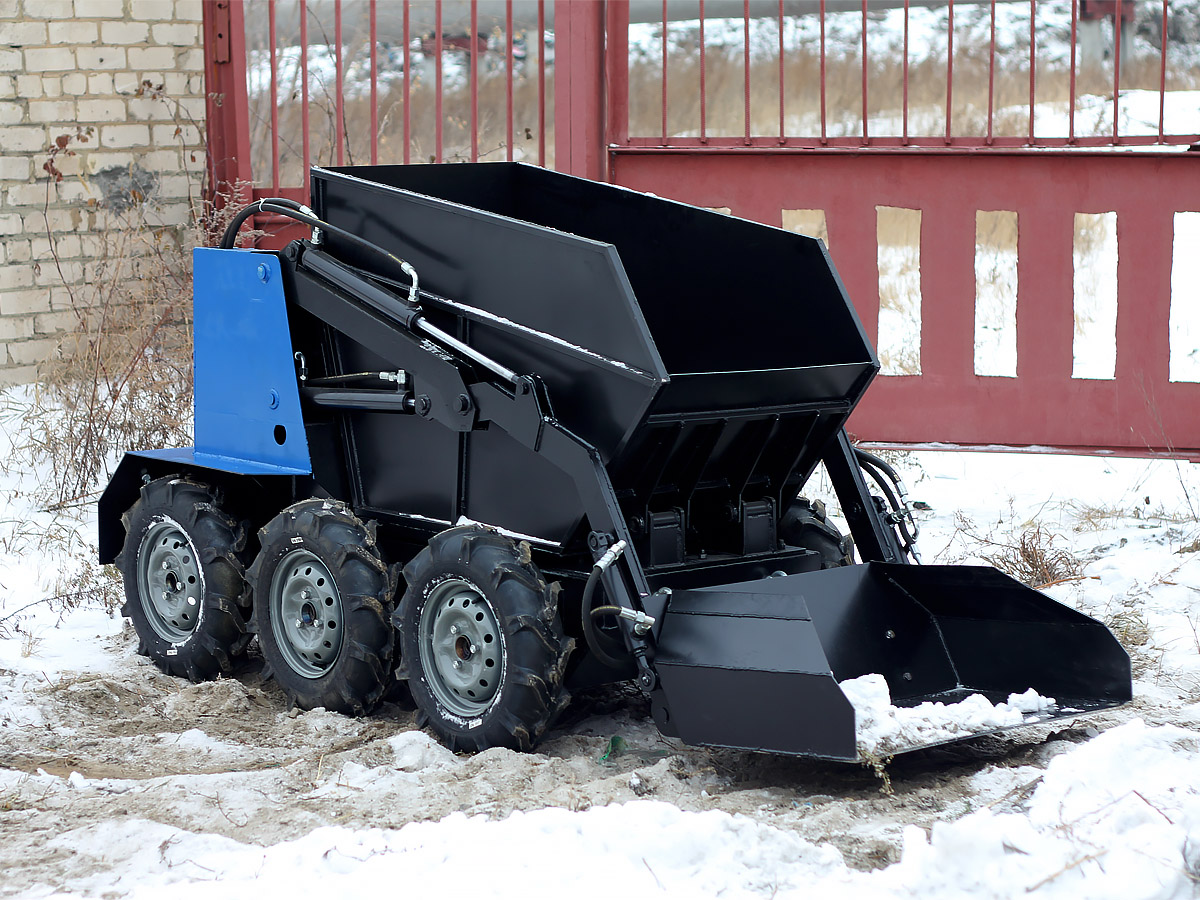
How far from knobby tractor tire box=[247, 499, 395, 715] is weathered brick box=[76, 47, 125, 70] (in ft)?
22.3

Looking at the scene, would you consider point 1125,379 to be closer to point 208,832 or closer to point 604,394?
point 604,394

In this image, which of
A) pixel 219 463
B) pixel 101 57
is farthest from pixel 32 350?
pixel 219 463

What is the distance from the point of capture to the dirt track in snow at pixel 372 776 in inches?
150

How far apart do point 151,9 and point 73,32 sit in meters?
0.62

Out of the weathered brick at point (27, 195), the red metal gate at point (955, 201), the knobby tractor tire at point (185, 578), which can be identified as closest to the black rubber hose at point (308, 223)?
the knobby tractor tire at point (185, 578)

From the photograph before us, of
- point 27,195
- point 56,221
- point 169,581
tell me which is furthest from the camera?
point 56,221

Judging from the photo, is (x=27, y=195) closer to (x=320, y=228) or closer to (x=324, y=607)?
(x=320, y=228)

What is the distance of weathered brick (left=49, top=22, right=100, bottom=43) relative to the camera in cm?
1041

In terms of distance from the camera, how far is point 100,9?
1059cm

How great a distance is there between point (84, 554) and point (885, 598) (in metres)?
4.26

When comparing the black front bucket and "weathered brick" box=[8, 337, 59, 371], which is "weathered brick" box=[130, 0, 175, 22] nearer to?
"weathered brick" box=[8, 337, 59, 371]

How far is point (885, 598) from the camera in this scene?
4.74m

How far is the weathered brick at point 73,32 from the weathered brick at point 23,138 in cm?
68

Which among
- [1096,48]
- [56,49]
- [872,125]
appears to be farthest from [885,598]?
[1096,48]
